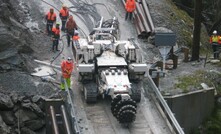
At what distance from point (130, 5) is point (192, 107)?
8610 millimetres

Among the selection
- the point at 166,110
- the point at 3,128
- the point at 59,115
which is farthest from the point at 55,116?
the point at 166,110

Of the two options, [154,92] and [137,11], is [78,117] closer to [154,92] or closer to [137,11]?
[154,92]

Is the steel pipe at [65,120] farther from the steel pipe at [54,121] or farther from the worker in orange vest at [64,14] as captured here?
the worker in orange vest at [64,14]

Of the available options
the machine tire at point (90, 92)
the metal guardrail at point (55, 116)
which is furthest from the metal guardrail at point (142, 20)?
the metal guardrail at point (55, 116)

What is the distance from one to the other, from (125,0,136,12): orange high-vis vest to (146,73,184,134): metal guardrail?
7699mm

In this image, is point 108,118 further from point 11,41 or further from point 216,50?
point 216,50

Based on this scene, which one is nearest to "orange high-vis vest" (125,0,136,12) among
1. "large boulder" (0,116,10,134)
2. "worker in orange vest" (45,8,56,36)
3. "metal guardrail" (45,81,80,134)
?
"worker in orange vest" (45,8,56,36)

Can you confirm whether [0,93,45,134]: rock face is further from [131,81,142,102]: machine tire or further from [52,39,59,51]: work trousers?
[52,39,59,51]: work trousers

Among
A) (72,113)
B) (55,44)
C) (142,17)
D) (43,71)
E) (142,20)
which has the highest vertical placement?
(142,17)

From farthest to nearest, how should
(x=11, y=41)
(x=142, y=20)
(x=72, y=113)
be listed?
(x=142, y=20), (x=11, y=41), (x=72, y=113)

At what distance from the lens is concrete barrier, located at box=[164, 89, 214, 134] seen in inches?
905

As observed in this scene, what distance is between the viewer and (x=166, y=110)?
20.0 m

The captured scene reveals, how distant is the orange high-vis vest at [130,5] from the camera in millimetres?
29391

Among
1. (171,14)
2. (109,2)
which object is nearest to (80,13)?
(109,2)
